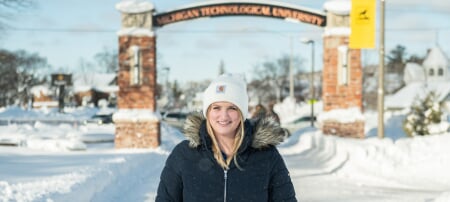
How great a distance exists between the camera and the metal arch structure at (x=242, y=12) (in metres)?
17.3

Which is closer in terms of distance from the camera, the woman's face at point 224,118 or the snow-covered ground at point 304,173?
the woman's face at point 224,118

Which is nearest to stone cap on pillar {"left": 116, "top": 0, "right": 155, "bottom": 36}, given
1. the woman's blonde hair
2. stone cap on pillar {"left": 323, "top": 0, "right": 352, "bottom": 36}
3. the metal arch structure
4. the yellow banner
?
the metal arch structure

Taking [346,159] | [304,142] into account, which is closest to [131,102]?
[346,159]

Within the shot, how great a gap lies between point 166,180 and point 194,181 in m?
0.19

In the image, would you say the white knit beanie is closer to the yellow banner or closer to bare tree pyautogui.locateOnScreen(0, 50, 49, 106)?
the yellow banner

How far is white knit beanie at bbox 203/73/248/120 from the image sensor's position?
3.41 meters

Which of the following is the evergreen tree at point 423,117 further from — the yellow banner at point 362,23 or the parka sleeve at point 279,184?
the parka sleeve at point 279,184

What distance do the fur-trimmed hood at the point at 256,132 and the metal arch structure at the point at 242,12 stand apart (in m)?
14.0

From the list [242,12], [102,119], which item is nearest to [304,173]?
[242,12]

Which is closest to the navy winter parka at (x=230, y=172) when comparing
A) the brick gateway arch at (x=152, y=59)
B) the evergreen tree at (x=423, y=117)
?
the brick gateway arch at (x=152, y=59)

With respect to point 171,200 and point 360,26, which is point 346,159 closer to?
point 360,26

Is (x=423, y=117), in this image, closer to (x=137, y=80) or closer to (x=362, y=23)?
(x=362, y=23)

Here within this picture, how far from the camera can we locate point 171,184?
3381 mm

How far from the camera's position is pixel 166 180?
3396mm
